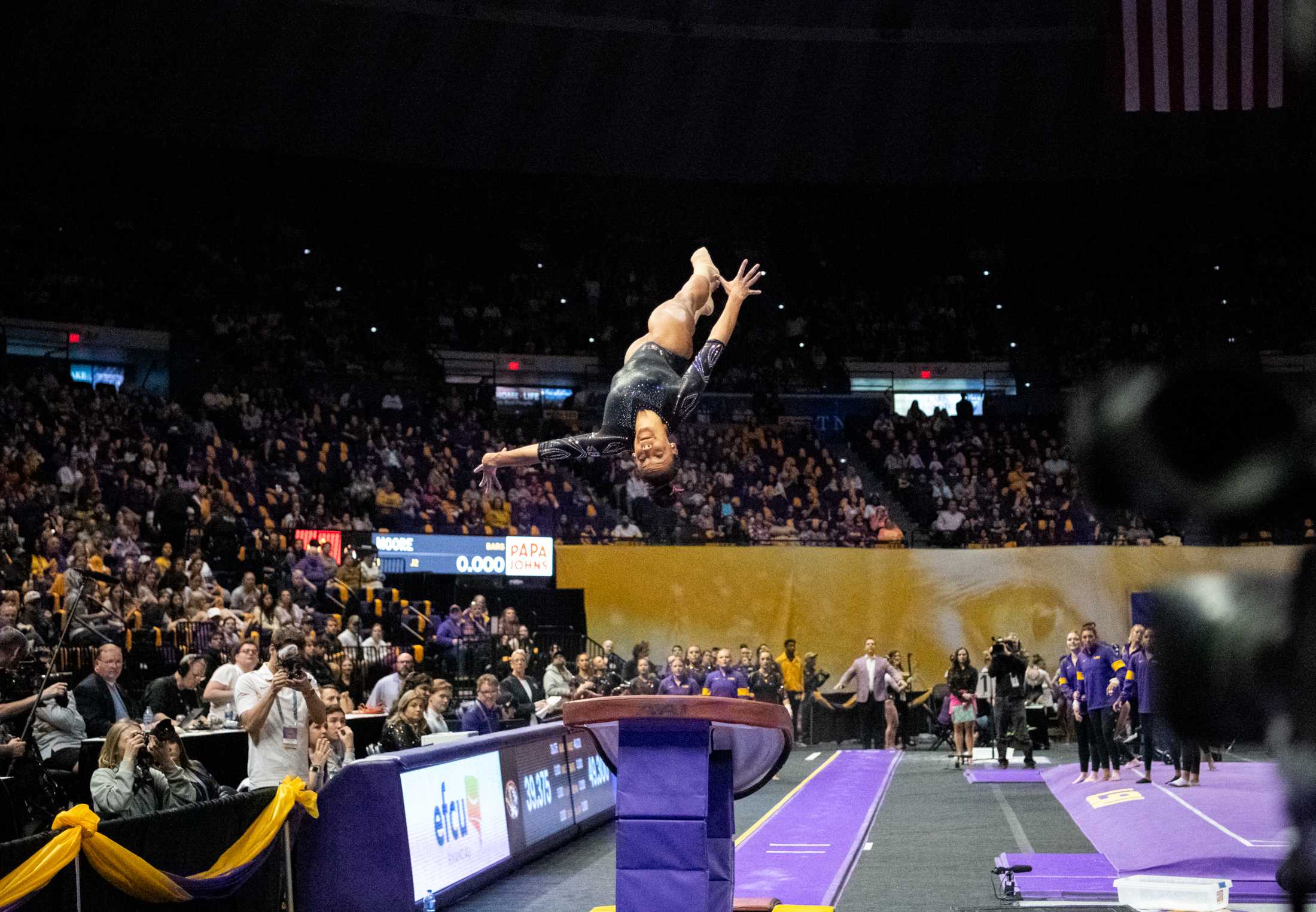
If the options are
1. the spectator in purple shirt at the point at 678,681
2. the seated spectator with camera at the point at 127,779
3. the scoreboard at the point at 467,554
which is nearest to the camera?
the seated spectator with camera at the point at 127,779

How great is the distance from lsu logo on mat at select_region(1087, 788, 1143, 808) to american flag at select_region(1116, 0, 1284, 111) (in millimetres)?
6843

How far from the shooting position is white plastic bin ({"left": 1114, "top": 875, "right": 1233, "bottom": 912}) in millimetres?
6453

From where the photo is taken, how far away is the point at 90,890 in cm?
505

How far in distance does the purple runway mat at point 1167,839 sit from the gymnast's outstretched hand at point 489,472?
13.2ft

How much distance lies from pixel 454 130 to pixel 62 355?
9143 mm

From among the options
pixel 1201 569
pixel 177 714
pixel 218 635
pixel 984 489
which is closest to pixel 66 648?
pixel 218 635

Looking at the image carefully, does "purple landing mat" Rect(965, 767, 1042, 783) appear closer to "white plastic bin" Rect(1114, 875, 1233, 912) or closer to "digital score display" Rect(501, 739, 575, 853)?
"digital score display" Rect(501, 739, 575, 853)

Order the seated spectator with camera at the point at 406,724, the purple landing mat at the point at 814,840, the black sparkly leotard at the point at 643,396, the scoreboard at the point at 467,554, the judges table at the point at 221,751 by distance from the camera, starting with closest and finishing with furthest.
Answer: the black sparkly leotard at the point at 643,396 → the purple landing mat at the point at 814,840 → the judges table at the point at 221,751 → the seated spectator with camera at the point at 406,724 → the scoreboard at the point at 467,554

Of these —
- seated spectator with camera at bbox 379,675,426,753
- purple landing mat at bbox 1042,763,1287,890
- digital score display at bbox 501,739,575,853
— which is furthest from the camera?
digital score display at bbox 501,739,575,853

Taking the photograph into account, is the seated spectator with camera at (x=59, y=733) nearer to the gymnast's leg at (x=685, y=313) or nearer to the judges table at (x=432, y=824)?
the judges table at (x=432, y=824)

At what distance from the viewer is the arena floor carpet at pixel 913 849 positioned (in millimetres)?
8117

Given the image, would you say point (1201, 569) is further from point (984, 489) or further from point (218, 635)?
point (984, 489)

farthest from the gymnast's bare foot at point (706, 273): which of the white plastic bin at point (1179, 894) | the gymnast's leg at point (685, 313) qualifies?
the white plastic bin at point (1179, 894)

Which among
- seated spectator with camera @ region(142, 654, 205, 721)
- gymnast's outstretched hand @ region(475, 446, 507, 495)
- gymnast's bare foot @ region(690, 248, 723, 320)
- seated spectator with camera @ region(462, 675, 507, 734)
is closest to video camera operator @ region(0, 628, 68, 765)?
seated spectator with camera @ region(142, 654, 205, 721)
